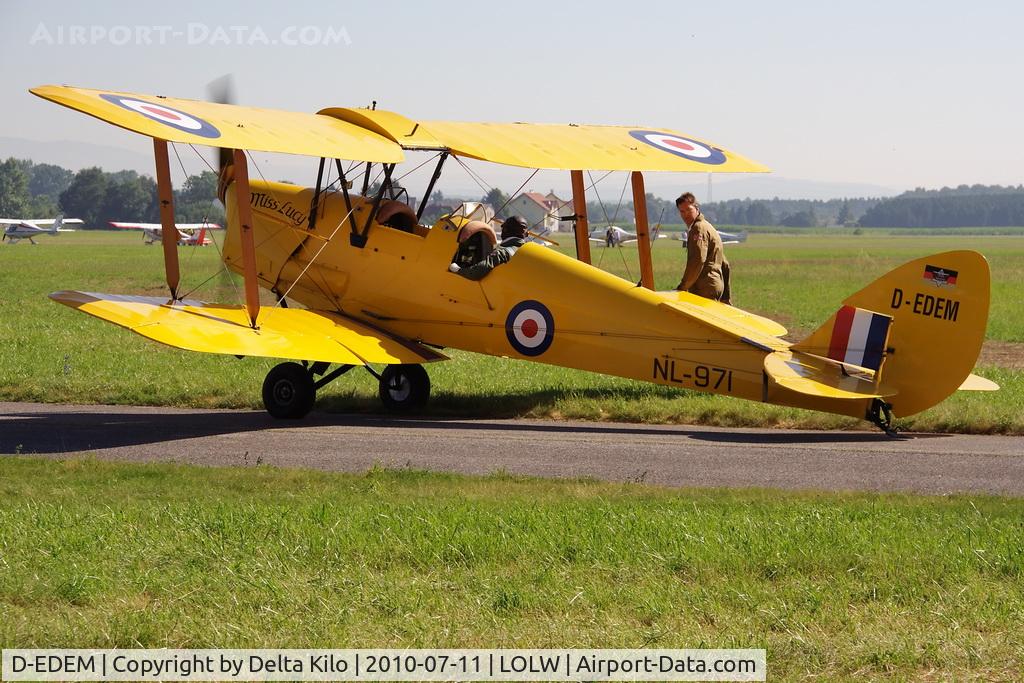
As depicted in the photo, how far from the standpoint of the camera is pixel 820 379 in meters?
10.7

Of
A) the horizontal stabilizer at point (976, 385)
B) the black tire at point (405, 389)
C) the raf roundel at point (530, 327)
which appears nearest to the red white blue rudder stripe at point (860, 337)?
the horizontal stabilizer at point (976, 385)

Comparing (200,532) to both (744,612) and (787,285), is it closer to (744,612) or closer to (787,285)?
(744,612)

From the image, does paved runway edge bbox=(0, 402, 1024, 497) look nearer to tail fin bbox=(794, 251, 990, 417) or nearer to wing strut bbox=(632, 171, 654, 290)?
tail fin bbox=(794, 251, 990, 417)

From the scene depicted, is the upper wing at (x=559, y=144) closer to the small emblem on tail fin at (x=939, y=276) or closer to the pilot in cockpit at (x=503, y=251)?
the pilot in cockpit at (x=503, y=251)

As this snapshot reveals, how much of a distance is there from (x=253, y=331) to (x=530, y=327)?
264cm

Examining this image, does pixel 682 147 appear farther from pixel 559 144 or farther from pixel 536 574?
pixel 536 574

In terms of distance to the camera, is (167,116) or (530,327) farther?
(530,327)

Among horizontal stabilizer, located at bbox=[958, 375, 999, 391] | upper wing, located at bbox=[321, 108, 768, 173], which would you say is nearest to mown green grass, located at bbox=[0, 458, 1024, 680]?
horizontal stabilizer, located at bbox=[958, 375, 999, 391]

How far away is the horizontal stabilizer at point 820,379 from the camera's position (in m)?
10.5

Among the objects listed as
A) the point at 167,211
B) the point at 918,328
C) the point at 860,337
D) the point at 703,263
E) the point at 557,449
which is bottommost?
the point at 557,449

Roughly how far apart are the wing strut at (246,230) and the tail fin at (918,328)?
5159 millimetres

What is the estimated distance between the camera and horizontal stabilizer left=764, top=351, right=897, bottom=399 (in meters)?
10.5

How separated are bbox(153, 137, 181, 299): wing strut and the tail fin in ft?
19.9

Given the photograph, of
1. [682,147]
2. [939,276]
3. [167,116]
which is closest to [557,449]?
[939,276]
